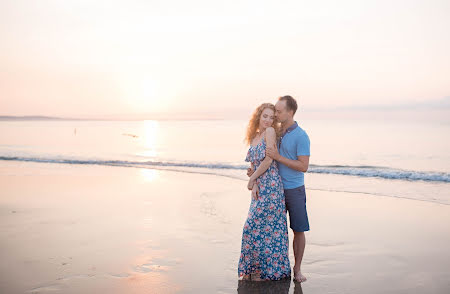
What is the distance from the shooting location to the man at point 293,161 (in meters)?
4.06

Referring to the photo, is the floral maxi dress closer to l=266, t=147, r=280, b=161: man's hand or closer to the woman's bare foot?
the woman's bare foot

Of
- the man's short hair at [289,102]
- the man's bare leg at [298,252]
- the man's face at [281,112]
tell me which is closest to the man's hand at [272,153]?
the man's face at [281,112]

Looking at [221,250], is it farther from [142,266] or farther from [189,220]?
[189,220]

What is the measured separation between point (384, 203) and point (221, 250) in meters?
5.31

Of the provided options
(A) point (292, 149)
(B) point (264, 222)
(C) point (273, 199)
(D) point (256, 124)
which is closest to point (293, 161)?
(A) point (292, 149)

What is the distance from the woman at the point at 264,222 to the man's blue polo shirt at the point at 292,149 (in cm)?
9

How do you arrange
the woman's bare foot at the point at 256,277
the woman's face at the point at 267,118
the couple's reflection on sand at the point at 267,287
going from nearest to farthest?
1. the couple's reflection on sand at the point at 267,287
2. the woman's face at the point at 267,118
3. the woman's bare foot at the point at 256,277

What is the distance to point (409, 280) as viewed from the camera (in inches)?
171

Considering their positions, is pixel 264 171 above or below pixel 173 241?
above

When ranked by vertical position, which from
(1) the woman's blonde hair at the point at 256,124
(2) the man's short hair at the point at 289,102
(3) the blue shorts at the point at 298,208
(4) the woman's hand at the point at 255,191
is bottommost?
(3) the blue shorts at the point at 298,208

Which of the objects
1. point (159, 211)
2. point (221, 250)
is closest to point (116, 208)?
point (159, 211)

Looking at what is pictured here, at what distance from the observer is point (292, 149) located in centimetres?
413

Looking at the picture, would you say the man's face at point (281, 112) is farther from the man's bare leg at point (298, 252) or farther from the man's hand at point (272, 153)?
the man's bare leg at point (298, 252)

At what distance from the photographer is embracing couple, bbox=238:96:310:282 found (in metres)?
4.14
